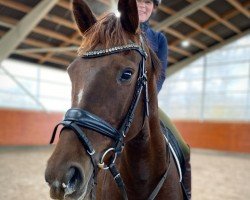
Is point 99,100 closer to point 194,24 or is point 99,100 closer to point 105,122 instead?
point 105,122

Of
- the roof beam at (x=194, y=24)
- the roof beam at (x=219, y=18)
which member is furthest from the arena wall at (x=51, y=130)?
the roof beam at (x=219, y=18)

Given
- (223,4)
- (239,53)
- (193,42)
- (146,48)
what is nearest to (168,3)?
(223,4)

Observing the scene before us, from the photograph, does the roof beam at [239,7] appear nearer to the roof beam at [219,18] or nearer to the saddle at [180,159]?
the roof beam at [219,18]

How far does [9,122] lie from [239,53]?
1250 centimetres

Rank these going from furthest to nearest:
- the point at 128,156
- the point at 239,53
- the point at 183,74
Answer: the point at 183,74
the point at 239,53
the point at 128,156

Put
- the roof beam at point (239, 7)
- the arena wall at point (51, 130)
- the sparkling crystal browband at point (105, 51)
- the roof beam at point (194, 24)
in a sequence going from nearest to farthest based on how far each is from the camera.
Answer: the sparkling crystal browband at point (105, 51) → the arena wall at point (51, 130) → the roof beam at point (194, 24) → the roof beam at point (239, 7)

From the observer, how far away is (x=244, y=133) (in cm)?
1273

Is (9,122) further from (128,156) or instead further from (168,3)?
(128,156)

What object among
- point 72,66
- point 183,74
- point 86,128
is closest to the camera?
point 86,128

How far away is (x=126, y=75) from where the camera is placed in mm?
1423

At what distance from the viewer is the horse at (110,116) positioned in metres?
1.24

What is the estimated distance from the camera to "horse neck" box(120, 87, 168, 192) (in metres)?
1.72

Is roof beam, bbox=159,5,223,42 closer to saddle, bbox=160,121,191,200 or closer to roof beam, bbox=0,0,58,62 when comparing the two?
roof beam, bbox=0,0,58,62

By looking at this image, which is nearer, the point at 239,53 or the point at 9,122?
the point at 9,122
